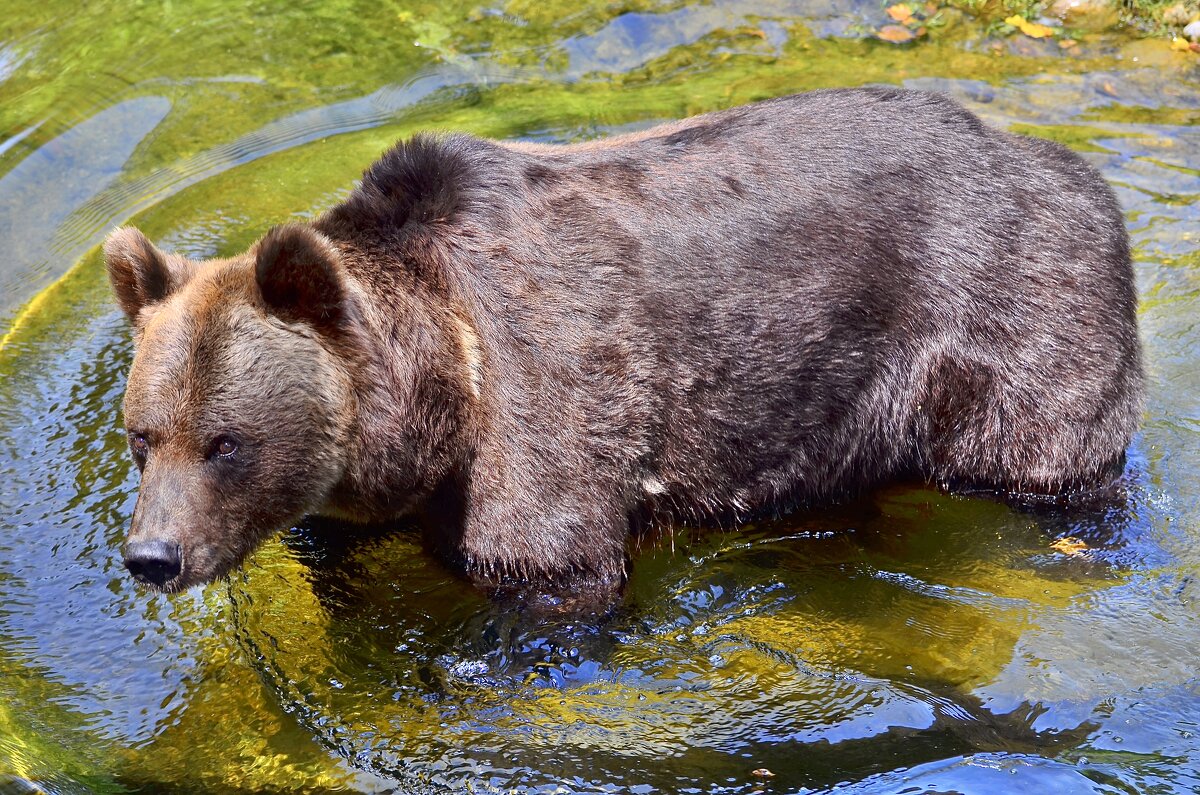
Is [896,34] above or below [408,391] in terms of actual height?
above

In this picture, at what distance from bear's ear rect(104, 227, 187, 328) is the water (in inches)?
57.6

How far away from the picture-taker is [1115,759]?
469 centimetres

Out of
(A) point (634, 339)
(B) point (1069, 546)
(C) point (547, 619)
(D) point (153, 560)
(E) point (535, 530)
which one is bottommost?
(B) point (1069, 546)

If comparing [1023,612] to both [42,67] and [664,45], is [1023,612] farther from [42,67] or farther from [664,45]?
[42,67]

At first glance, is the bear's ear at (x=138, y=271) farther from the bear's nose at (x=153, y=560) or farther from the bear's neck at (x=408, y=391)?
the bear's nose at (x=153, y=560)

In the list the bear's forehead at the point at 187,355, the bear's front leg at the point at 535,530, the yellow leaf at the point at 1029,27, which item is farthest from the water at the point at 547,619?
the bear's forehead at the point at 187,355

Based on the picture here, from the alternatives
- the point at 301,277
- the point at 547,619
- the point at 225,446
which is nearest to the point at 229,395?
the point at 225,446

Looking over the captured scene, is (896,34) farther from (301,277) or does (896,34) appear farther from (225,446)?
(225,446)

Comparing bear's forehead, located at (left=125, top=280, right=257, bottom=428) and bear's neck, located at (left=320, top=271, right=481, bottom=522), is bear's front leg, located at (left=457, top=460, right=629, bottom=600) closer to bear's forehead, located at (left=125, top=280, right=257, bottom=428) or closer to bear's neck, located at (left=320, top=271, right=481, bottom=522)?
bear's neck, located at (left=320, top=271, right=481, bottom=522)

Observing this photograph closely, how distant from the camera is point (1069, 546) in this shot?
244 inches

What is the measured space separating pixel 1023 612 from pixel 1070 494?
0.90 metres

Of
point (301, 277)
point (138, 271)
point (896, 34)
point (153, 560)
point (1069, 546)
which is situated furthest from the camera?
point (896, 34)

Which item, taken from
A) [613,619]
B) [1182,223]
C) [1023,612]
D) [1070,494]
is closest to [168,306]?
[613,619]

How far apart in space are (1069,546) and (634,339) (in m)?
2.64
